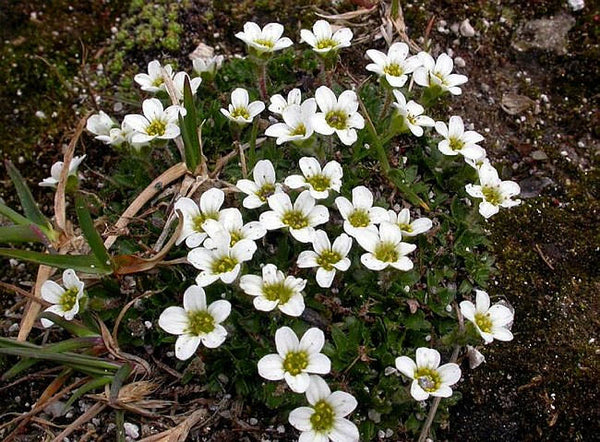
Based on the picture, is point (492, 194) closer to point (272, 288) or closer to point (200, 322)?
point (272, 288)

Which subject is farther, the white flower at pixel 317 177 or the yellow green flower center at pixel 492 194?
the yellow green flower center at pixel 492 194

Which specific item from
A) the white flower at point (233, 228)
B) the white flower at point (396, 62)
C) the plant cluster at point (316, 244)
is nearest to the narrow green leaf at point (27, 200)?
the plant cluster at point (316, 244)

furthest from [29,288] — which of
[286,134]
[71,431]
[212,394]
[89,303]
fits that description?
[286,134]

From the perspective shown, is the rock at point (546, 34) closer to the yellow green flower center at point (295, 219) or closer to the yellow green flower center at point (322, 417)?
the yellow green flower center at point (295, 219)

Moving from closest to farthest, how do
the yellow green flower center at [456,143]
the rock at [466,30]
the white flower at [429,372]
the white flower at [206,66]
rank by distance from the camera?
1. the white flower at [429,372]
2. the yellow green flower center at [456,143]
3. the white flower at [206,66]
4. the rock at [466,30]

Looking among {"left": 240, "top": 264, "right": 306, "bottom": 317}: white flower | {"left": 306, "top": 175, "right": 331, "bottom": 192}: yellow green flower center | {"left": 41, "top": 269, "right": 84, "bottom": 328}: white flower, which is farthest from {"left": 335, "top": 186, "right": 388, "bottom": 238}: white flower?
{"left": 41, "top": 269, "right": 84, "bottom": 328}: white flower

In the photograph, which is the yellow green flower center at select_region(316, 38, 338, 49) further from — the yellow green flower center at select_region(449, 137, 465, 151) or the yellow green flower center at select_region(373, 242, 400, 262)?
the yellow green flower center at select_region(373, 242, 400, 262)

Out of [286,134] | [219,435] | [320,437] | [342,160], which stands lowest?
[219,435]

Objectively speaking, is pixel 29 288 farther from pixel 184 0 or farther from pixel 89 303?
pixel 184 0
